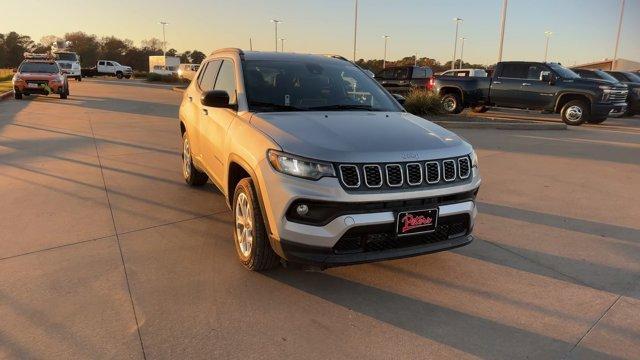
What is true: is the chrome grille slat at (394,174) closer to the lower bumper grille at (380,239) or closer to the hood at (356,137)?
the hood at (356,137)

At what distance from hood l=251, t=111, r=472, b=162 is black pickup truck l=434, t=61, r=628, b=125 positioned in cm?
1328

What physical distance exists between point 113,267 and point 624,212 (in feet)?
18.5

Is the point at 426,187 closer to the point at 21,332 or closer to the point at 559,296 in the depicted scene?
the point at 559,296

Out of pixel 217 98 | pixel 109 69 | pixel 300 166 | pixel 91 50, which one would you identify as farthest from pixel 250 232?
pixel 91 50

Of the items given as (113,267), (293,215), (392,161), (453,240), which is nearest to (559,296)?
(453,240)

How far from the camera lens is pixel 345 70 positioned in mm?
5180

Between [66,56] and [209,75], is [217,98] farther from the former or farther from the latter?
[66,56]

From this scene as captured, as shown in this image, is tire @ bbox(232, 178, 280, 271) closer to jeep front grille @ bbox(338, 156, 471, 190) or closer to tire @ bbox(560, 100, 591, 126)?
jeep front grille @ bbox(338, 156, 471, 190)

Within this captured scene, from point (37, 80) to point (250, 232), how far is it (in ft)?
67.2

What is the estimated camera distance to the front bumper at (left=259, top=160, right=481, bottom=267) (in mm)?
3246

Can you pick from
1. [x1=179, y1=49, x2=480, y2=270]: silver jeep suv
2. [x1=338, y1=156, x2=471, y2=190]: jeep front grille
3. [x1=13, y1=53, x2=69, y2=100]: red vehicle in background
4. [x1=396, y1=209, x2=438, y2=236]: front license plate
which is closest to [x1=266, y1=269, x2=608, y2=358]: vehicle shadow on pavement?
[x1=179, y1=49, x2=480, y2=270]: silver jeep suv

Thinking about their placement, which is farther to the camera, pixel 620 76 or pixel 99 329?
pixel 620 76

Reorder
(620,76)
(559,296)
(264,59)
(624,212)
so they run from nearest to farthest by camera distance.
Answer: (559,296), (264,59), (624,212), (620,76)

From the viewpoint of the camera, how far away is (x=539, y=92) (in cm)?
1594
